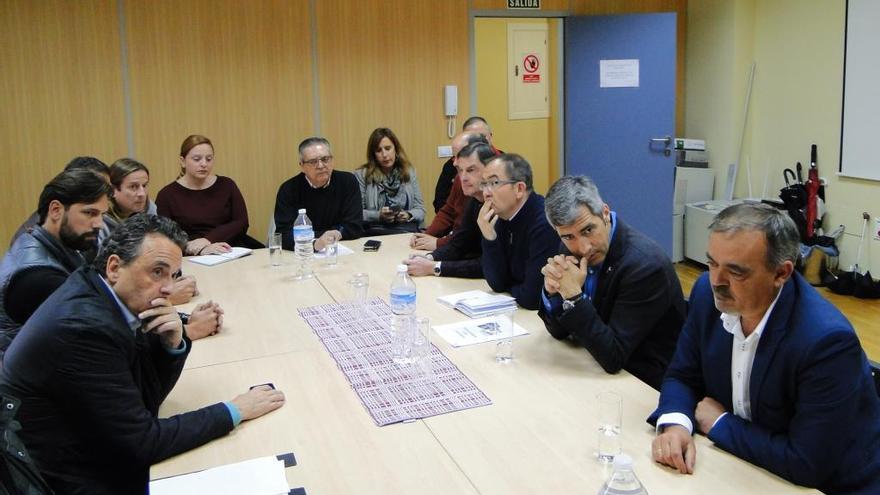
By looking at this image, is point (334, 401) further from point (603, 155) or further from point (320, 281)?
point (603, 155)

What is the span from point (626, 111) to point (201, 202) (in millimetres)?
3939

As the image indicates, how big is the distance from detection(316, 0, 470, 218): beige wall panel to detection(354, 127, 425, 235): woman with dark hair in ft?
2.36

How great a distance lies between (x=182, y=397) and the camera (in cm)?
243

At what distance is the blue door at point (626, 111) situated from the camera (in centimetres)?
684

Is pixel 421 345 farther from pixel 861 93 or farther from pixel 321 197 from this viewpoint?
pixel 861 93

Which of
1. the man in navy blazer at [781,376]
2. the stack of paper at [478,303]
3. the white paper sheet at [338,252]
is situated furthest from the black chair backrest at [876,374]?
the white paper sheet at [338,252]

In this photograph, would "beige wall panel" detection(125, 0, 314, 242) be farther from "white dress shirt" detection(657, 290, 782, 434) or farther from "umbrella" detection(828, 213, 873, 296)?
"white dress shirt" detection(657, 290, 782, 434)

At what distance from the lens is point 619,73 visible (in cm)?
691

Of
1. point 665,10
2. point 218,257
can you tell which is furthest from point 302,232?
point 665,10

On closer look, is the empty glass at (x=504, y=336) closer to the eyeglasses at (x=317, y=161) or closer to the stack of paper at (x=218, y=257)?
the stack of paper at (x=218, y=257)

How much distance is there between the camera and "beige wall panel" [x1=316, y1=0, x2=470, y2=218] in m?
6.38

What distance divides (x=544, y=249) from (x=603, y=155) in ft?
13.1

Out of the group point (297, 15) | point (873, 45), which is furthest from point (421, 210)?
point (873, 45)

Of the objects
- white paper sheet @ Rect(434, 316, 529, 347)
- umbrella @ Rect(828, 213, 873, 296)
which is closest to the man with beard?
white paper sheet @ Rect(434, 316, 529, 347)
